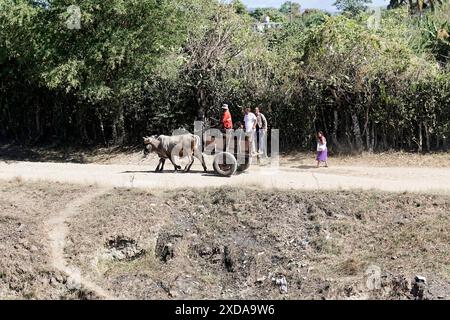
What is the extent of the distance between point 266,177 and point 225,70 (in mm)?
6725

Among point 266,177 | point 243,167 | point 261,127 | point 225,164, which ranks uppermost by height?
point 261,127

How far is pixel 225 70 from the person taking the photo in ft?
73.7

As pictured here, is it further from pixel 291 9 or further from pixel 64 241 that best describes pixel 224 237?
pixel 291 9

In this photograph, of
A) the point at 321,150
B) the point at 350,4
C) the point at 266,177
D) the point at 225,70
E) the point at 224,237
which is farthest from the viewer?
the point at 350,4

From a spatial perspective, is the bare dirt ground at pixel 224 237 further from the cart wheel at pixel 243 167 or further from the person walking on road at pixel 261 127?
the person walking on road at pixel 261 127

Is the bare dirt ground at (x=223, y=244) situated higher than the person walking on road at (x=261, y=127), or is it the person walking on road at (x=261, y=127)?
the person walking on road at (x=261, y=127)

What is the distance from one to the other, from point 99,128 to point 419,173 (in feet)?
38.9

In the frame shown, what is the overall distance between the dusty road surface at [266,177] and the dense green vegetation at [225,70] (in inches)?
91.8

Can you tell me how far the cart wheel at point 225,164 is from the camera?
16.6 metres

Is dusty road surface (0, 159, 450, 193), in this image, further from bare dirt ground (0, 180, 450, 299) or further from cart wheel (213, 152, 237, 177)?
bare dirt ground (0, 180, 450, 299)

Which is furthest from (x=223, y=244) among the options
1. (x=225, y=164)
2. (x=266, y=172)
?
(x=266, y=172)

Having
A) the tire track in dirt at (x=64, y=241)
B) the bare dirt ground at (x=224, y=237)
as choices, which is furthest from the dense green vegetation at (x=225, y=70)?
the tire track in dirt at (x=64, y=241)

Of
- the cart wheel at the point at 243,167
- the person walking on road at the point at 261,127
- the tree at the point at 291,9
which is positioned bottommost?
the cart wheel at the point at 243,167
